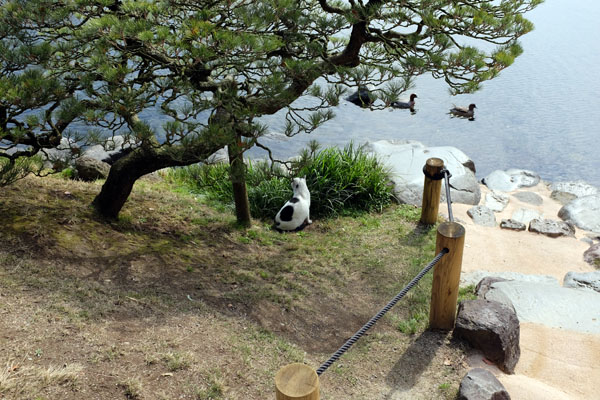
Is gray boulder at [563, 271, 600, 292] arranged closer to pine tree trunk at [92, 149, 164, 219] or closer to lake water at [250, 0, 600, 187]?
lake water at [250, 0, 600, 187]

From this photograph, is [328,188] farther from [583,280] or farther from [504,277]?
[583,280]

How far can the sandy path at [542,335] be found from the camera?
3.11 meters

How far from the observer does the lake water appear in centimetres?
791

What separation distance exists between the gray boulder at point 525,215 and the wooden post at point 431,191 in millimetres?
1091

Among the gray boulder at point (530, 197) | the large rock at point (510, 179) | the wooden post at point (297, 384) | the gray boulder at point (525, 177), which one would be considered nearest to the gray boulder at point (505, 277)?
the gray boulder at point (530, 197)

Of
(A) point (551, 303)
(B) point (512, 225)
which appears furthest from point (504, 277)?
(B) point (512, 225)

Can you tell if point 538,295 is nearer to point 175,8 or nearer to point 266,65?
point 266,65

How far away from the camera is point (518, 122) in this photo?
8742 millimetres

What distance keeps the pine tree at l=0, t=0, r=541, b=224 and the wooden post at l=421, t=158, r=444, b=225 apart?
1.34 meters

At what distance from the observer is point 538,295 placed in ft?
13.2

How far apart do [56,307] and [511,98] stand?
28.5ft

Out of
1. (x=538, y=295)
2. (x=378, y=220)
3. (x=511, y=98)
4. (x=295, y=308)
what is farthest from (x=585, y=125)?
(x=295, y=308)

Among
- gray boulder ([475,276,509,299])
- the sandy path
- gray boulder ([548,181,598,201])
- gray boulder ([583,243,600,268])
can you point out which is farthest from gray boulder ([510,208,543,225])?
gray boulder ([475,276,509,299])

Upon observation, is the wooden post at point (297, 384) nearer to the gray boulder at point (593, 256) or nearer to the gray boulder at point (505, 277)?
the gray boulder at point (505, 277)
